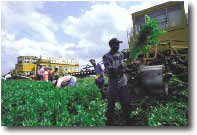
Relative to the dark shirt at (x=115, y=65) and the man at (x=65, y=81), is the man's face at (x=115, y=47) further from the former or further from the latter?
the man at (x=65, y=81)

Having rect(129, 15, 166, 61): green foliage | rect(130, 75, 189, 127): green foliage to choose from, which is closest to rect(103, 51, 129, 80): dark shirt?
rect(129, 15, 166, 61): green foliage

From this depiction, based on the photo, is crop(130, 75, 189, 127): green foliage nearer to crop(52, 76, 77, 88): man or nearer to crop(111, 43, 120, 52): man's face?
crop(111, 43, 120, 52): man's face

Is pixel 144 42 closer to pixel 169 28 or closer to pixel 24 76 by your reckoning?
pixel 169 28

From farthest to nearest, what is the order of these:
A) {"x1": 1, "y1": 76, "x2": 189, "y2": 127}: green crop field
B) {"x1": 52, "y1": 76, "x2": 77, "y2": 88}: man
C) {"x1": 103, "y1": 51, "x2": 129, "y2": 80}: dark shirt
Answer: {"x1": 52, "y1": 76, "x2": 77, "y2": 88}: man < {"x1": 103, "y1": 51, "x2": 129, "y2": 80}: dark shirt < {"x1": 1, "y1": 76, "x2": 189, "y2": 127}: green crop field

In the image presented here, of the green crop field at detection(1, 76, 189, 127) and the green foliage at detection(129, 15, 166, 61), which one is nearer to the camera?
the green crop field at detection(1, 76, 189, 127)

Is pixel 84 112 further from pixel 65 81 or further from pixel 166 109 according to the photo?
pixel 65 81

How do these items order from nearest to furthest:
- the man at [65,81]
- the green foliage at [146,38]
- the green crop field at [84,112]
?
the green crop field at [84,112]
the green foliage at [146,38]
the man at [65,81]

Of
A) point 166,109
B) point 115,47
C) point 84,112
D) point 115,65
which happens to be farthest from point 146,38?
point 84,112

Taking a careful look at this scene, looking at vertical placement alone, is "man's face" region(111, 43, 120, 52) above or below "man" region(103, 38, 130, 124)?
above

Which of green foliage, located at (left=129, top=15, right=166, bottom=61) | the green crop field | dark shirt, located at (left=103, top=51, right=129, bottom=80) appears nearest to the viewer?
the green crop field

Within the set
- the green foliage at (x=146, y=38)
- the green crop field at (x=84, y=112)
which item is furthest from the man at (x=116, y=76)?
the green foliage at (x=146, y=38)

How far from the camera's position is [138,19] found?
5.35 meters

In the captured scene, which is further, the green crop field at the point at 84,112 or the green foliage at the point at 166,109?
the green foliage at the point at 166,109

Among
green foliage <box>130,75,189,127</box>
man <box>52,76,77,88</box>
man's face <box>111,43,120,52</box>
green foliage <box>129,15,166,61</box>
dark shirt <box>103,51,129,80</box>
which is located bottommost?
green foliage <box>130,75,189,127</box>
